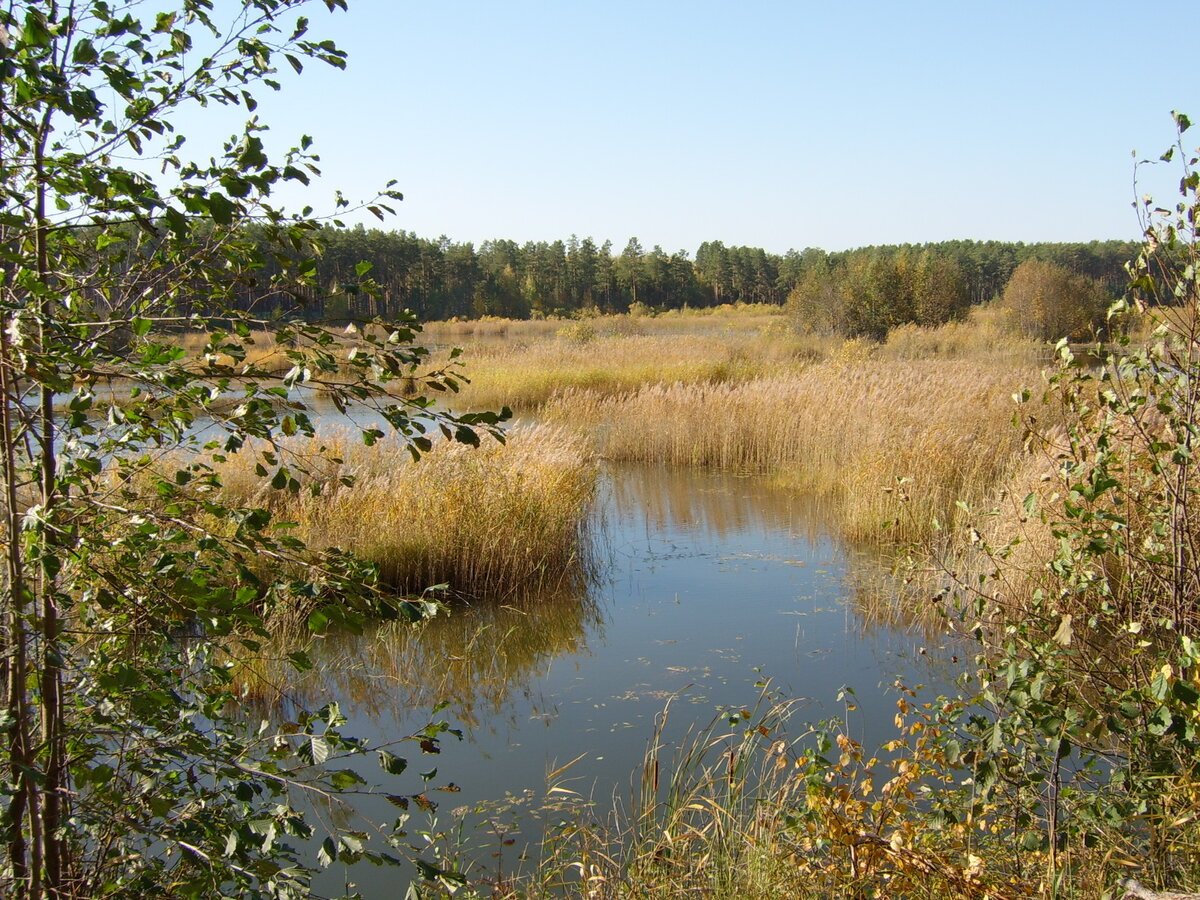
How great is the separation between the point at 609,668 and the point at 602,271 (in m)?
70.3

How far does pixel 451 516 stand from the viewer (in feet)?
23.4

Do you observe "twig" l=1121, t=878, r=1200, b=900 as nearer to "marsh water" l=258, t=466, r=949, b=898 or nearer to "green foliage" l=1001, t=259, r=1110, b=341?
"marsh water" l=258, t=466, r=949, b=898

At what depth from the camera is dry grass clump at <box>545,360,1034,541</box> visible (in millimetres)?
8688

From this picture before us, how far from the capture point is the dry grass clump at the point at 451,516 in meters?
7.02

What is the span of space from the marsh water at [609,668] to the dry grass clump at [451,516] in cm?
28

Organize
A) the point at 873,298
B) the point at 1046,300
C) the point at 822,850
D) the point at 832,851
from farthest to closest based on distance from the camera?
the point at 873,298 → the point at 1046,300 → the point at 822,850 → the point at 832,851

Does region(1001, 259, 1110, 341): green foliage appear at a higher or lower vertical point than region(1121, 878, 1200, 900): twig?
higher

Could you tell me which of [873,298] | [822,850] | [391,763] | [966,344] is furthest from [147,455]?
[873,298]

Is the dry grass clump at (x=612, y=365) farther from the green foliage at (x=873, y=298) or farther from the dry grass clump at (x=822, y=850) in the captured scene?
the dry grass clump at (x=822, y=850)

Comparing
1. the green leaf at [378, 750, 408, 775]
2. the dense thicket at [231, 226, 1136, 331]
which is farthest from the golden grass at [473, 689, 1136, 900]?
the dense thicket at [231, 226, 1136, 331]

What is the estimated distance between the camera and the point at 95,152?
183cm

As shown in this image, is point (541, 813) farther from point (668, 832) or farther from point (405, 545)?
point (405, 545)

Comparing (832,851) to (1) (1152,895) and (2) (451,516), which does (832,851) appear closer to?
(1) (1152,895)

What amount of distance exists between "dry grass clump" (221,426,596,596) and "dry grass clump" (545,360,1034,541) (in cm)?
270
